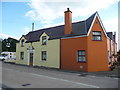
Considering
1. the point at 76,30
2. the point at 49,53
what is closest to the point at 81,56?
the point at 76,30

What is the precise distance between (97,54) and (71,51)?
3.66 meters

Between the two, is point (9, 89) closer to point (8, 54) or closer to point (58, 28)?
point (58, 28)

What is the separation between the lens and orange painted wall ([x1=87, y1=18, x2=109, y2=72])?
16344 mm

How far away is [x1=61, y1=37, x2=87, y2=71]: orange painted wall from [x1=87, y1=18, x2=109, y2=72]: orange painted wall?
747 mm

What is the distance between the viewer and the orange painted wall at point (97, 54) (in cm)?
1634

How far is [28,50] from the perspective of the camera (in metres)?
23.9

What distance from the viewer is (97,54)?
16781mm

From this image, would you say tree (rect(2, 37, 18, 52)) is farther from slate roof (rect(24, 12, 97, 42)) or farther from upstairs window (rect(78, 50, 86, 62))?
upstairs window (rect(78, 50, 86, 62))

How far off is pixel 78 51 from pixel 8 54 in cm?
3523

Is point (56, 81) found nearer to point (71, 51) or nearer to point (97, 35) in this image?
point (71, 51)

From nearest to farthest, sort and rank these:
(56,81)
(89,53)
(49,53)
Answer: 1. (56,81)
2. (89,53)
3. (49,53)

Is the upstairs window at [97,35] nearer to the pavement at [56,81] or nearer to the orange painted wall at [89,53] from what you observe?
the orange painted wall at [89,53]

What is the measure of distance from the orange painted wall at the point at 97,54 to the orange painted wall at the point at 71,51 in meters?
0.75

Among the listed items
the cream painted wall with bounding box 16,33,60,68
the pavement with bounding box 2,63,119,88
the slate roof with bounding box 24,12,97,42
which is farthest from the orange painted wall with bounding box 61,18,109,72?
the pavement with bounding box 2,63,119,88
